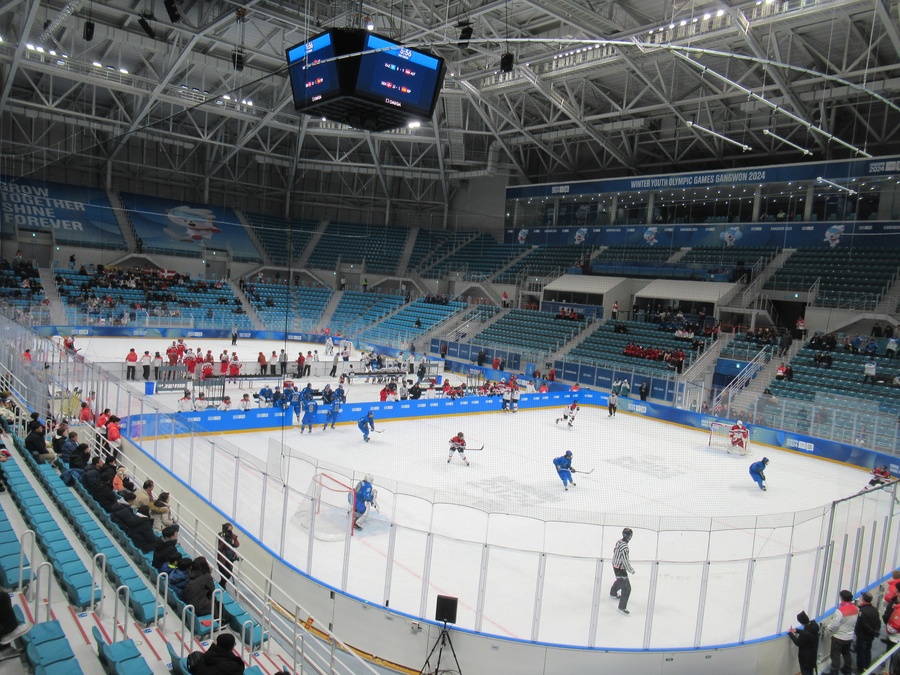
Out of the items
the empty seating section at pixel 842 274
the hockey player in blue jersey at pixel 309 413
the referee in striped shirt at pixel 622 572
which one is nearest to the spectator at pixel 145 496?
the referee in striped shirt at pixel 622 572

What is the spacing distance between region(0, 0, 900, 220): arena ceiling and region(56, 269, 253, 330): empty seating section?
22.3 feet

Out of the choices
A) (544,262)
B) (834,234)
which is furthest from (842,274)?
(544,262)

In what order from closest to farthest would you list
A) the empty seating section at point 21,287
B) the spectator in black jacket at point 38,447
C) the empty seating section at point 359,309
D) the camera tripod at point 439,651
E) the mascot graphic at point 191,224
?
the camera tripod at point 439,651 → the spectator in black jacket at point 38,447 → the empty seating section at point 21,287 → the empty seating section at point 359,309 → the mascot graphic at point 191,224

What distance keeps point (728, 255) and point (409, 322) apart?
18.3m

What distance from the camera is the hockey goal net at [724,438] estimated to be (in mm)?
19777

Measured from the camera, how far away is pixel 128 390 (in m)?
13.8

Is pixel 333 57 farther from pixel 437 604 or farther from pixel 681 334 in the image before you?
pixel 681 334

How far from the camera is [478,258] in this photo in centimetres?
4544

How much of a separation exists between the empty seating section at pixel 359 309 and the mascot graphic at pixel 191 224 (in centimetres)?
1127

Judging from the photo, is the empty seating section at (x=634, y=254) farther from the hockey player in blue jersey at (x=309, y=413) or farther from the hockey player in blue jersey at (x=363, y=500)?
the hockey player in blue jersey at (x=363, y=500)

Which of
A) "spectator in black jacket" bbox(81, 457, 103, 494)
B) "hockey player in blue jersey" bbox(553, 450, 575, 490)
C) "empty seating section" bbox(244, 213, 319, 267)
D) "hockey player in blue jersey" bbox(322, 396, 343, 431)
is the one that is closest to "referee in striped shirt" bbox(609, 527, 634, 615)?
"hockey player in blue jersey" bbox(553, 450, 575, 490)

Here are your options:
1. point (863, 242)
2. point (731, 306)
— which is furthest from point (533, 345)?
point (863, 242)

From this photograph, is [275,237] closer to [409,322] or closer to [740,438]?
[409,322]

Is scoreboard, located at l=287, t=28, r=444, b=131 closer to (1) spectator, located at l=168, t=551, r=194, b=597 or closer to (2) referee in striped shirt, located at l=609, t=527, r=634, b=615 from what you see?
(1) spectator, located at l=168, t=551, r=194, b=597
